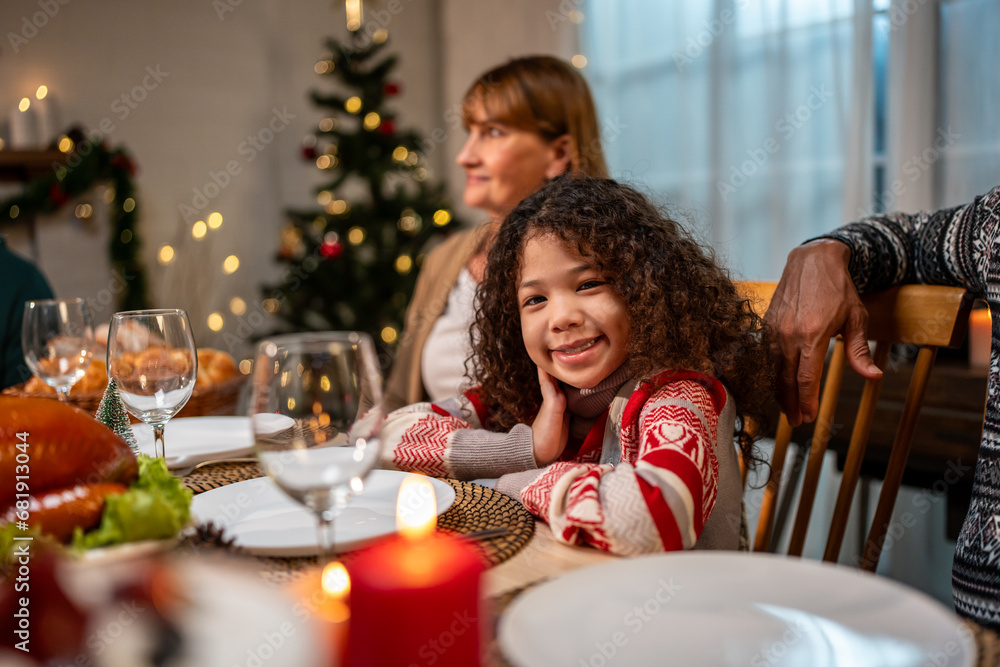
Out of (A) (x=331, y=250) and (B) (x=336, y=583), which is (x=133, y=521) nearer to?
(B) (x=336, y=583)

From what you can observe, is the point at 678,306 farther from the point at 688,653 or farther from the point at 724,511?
the point at 688,653

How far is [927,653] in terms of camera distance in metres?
0.41

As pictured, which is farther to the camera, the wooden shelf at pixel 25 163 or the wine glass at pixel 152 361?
the wooden shelf at pixel 25 163

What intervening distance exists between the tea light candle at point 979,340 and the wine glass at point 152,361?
77.6 inches

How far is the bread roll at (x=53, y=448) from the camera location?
0.56 m

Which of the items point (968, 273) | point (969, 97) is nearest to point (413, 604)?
point (968, 273)

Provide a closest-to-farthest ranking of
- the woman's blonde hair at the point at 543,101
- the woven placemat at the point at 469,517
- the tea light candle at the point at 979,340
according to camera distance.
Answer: the woven placemat at the point at 469,517, the woman's blonde hair at the point at 543,101, the tea light candle at the point at 979,340

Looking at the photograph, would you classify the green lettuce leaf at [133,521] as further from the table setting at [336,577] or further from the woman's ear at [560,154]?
the woman's ear at [560,154]

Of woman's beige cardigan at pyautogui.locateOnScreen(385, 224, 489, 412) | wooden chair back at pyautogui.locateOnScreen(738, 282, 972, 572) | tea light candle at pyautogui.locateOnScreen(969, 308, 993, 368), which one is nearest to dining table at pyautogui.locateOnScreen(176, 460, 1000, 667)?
wooden chair back at pyautogui.locateOnScreen(738, 282, 972, 572)

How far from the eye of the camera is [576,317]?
3.12 ft

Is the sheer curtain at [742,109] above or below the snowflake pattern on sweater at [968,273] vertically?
above

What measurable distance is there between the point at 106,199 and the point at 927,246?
3.59m

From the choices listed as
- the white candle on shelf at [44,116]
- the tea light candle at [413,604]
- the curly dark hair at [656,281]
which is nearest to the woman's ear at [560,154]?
the curly dark hair at [656,281]

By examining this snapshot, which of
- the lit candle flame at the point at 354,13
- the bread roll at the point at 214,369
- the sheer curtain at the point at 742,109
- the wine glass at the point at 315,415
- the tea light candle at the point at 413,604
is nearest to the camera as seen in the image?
the tea light candle at the point at 413,604
